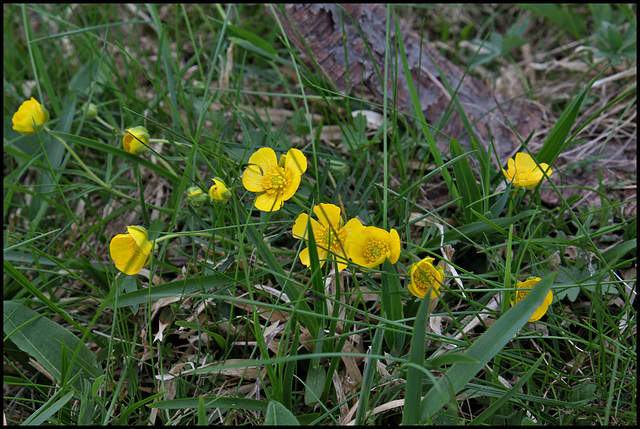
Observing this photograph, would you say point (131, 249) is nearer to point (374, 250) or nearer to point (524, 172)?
point (374, 250)

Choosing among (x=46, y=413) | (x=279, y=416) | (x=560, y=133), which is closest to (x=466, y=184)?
(x=560, y=133)

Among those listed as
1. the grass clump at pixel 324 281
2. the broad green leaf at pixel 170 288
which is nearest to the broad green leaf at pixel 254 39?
the grass clump at pixel 324 281

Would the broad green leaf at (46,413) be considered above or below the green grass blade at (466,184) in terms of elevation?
below

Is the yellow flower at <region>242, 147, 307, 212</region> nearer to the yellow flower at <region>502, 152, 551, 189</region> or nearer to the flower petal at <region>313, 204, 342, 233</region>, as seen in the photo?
the flower petal at <region>313, 204, 342, 233</region>

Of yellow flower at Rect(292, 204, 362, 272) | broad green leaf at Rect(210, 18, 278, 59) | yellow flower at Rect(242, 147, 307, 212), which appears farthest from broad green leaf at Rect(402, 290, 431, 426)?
broad green leaf at Rect(210, 18, 278, 59)

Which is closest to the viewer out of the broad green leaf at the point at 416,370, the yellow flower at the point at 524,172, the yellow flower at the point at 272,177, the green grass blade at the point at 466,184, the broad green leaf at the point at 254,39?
the broad green leaf at the point at 416,370

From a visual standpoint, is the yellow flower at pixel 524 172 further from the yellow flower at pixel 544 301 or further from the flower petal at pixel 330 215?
the flower petal at pixel 330 215

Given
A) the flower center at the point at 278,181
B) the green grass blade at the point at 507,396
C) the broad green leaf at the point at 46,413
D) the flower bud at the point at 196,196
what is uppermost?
the flower center at the point at 278,181
